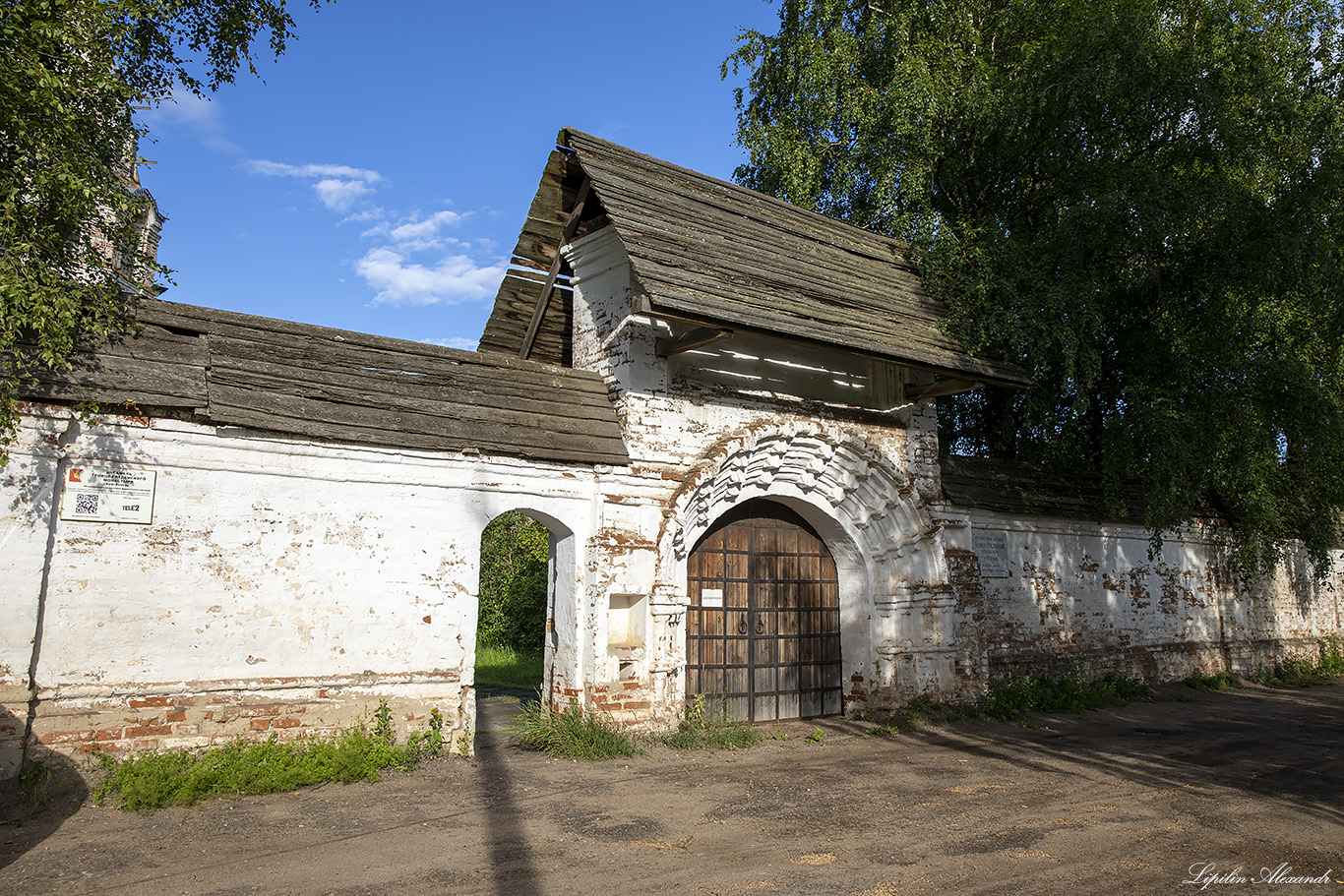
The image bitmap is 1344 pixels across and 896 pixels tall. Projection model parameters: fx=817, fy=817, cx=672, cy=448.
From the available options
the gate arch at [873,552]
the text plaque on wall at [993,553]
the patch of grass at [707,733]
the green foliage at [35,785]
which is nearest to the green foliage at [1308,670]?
the text plaque on wall at [993,553]

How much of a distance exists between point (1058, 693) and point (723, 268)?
24.7 feet

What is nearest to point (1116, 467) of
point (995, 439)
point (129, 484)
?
point (995, 439)

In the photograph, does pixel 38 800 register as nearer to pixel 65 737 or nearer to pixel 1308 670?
pixel 65 737

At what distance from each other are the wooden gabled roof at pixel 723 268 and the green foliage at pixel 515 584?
878 cm

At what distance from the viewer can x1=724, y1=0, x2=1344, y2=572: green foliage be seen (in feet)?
36.5

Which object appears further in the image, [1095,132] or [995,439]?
[995,439]

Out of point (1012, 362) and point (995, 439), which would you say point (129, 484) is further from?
point (995, 439)

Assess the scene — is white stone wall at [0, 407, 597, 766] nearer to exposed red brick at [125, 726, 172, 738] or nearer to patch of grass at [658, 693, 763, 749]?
exposed red brick at [125, 726, 172, 738]

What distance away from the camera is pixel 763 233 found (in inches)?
410

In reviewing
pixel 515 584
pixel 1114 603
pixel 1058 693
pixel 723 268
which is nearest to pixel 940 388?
pixel 723 268

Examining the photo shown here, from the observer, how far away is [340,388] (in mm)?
7426

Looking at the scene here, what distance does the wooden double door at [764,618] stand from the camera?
9.55 meters

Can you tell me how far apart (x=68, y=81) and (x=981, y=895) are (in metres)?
8.17

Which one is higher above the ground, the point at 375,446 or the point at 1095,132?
the point at 1095,132
